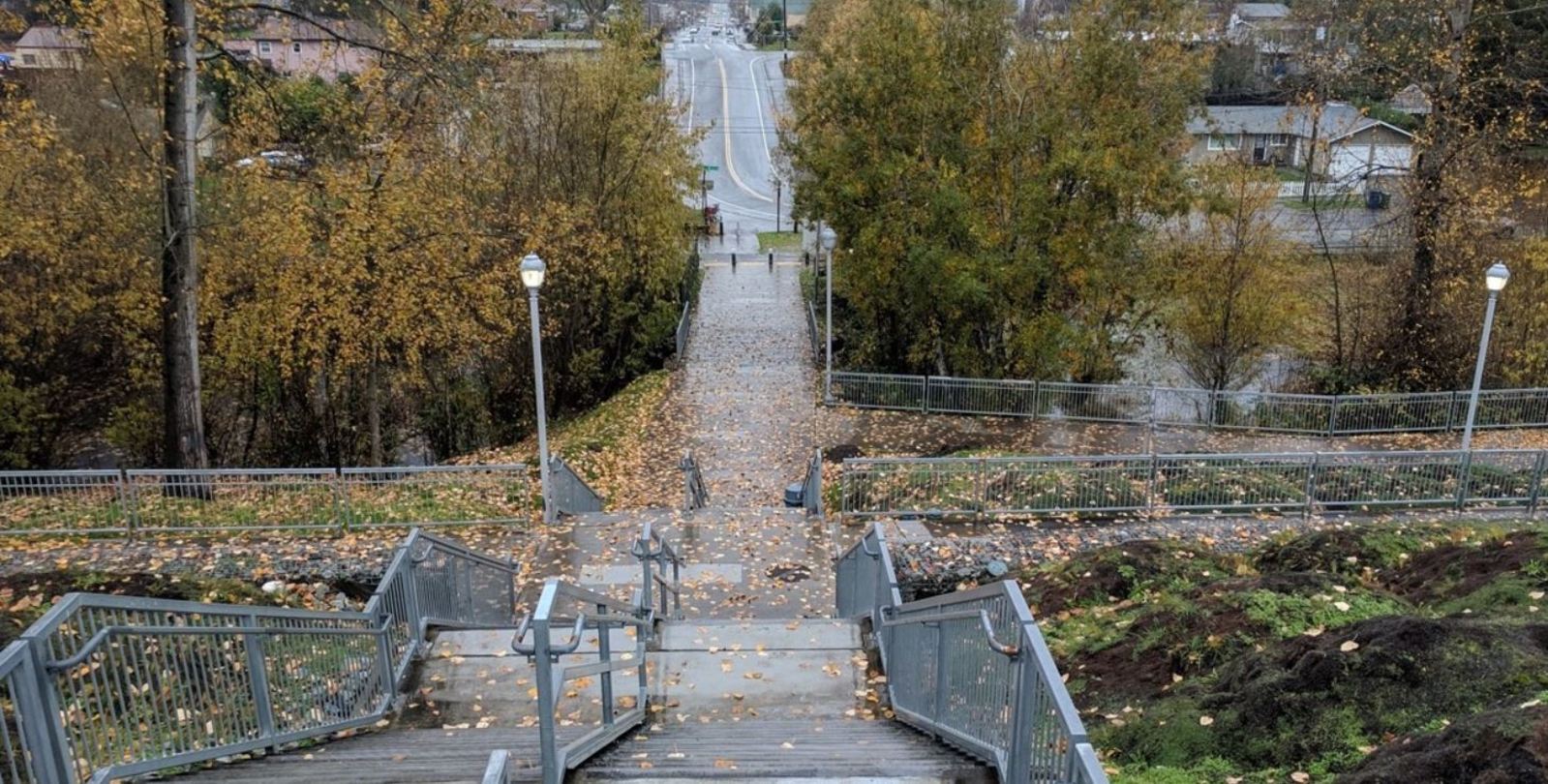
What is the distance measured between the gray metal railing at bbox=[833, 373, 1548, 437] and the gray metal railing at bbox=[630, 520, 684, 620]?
11.1 m

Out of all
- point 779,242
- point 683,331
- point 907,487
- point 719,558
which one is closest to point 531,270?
point 719,558

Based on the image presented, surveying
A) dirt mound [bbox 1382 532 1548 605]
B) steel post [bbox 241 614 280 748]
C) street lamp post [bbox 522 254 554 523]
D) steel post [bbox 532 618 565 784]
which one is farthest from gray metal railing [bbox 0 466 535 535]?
dirt mound [bbox 1382 532 1548 605]

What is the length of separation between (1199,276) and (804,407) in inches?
402

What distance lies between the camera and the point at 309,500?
43.1 ft

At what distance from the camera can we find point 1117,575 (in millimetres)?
10258

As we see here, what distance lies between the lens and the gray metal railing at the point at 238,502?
12.7m

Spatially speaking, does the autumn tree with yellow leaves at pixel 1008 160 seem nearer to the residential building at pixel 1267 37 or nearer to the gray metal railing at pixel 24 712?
the gray metal railing at pixel 24 712

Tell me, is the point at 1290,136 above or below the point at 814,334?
above

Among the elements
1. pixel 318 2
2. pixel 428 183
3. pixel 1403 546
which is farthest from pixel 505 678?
pixel 428 183

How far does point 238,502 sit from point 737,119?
57.8 meters

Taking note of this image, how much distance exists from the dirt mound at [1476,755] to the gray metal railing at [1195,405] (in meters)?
17.3

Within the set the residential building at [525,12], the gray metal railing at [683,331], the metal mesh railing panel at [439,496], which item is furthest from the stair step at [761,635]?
the gray metal railing at [683,331]

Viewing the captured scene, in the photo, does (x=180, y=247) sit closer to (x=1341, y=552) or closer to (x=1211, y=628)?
(x=1211, y=628)

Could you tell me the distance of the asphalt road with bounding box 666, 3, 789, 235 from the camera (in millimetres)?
54281
